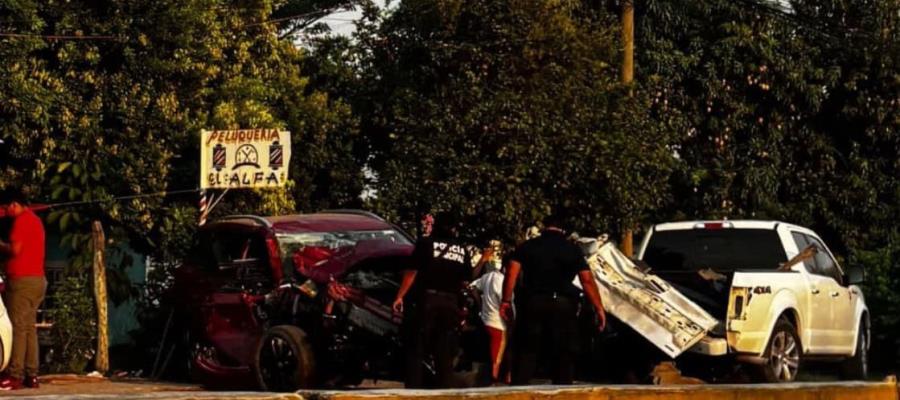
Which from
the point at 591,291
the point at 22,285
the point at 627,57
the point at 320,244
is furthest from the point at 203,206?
the point at 591,291

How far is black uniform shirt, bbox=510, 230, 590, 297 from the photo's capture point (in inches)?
600

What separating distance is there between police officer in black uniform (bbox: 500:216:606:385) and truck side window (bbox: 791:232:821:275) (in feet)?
15.1

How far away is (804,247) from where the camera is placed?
64.8ft

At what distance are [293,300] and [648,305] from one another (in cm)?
315

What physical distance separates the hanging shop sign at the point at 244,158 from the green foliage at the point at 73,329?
83.8 inches

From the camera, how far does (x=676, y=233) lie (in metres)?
19.2

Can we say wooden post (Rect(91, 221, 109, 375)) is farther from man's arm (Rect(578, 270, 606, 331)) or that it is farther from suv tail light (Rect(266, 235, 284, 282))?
man's arm (Rect(578, 270, 606, 331))

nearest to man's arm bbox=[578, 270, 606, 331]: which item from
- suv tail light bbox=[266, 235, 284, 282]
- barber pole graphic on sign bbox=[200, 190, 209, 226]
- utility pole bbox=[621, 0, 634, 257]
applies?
suv tail light bbox=[266, 235, 284, 282]

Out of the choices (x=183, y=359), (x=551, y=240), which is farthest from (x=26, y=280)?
(x=551, y=240)

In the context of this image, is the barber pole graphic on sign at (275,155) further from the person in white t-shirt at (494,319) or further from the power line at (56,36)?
the person in white t-shirt at (494,319)

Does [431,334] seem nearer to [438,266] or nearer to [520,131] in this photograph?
[438,266]

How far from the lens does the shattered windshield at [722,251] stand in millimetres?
19016

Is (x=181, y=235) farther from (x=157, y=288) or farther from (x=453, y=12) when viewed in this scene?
(x=453, y=12)

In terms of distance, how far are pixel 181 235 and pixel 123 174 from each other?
3.60ft
